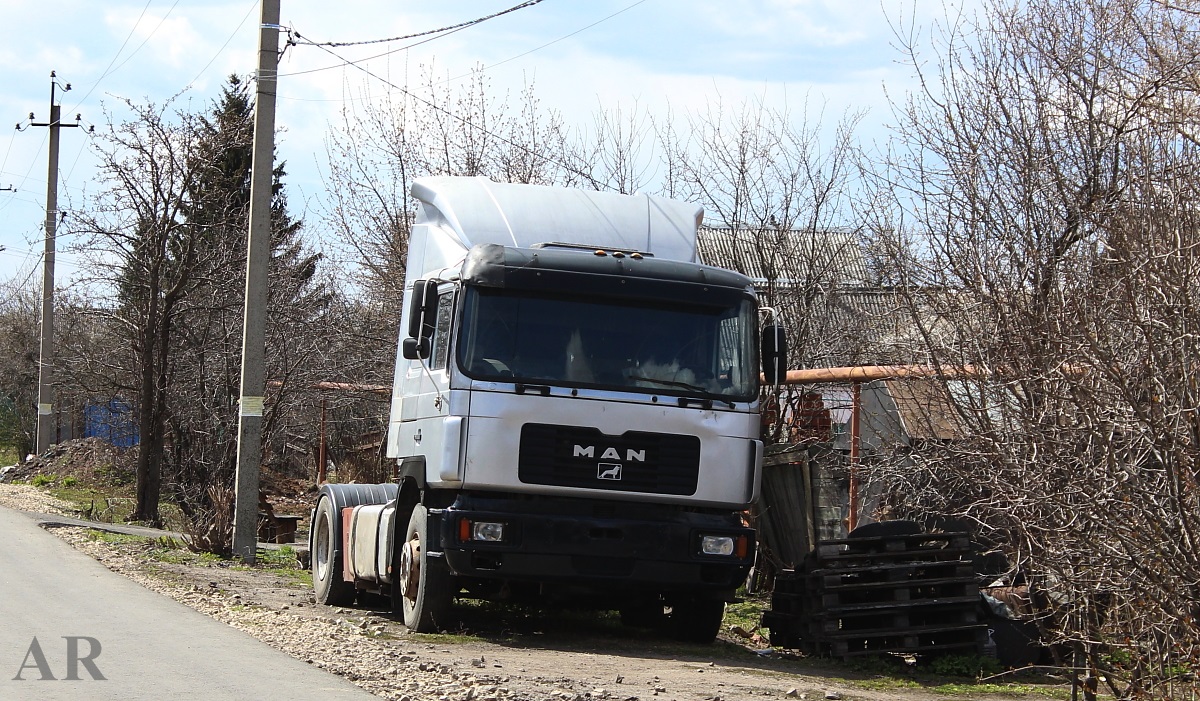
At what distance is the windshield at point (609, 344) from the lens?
968 cm

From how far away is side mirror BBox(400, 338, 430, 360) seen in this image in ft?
33.3

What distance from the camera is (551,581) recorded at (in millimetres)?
9750

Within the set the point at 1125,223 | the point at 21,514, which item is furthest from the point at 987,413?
the point at 21,514

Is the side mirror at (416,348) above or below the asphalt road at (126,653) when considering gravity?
above

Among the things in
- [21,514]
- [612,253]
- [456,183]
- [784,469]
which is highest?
[456,183]

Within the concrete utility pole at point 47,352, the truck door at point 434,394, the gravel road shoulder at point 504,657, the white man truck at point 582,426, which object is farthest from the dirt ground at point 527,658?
the concrete utility pole at point 47,352

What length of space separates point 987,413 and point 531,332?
11.0ft

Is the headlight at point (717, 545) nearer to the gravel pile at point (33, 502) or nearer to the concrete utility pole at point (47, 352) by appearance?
the gravel pile at point (33, 502)

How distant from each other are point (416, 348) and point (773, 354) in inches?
110

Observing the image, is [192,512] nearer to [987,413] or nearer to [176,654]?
[176,654]

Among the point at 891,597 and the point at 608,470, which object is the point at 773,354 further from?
the point at 891,597

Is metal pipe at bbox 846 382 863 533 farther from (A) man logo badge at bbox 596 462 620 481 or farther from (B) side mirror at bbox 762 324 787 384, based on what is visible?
(A) man logo badge at bbox 596 462 620 481

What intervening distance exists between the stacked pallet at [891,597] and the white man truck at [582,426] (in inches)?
26.2

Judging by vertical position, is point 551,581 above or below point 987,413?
below
